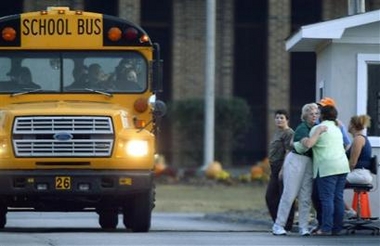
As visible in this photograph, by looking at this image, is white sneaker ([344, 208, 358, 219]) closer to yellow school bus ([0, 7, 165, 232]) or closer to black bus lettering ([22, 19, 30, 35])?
yellow school bus ([0, 7, 165, 232])

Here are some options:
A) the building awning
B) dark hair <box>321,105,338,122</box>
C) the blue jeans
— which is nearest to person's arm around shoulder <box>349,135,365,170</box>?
the blue jeans

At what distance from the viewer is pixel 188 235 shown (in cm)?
1905

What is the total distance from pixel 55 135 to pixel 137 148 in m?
1.03

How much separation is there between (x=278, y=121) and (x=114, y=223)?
342 centimetres

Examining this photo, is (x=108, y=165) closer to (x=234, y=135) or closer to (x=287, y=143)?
(x=287, y=143)

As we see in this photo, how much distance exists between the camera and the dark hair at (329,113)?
1902 cm

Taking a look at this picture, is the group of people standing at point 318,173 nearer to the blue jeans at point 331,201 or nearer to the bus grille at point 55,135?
the blue jeans at point 331,201

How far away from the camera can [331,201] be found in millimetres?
18891

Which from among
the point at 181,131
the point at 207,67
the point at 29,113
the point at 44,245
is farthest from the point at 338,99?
the point at 181,131

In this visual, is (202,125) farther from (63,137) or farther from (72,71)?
(63,137)

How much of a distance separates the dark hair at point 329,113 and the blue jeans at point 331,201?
732 millimetres

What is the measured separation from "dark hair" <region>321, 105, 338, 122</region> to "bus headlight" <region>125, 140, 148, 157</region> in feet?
7.40

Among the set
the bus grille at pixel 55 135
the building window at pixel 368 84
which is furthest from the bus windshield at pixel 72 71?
the building window at pixel 368 84

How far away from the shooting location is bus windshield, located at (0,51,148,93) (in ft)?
65.0
